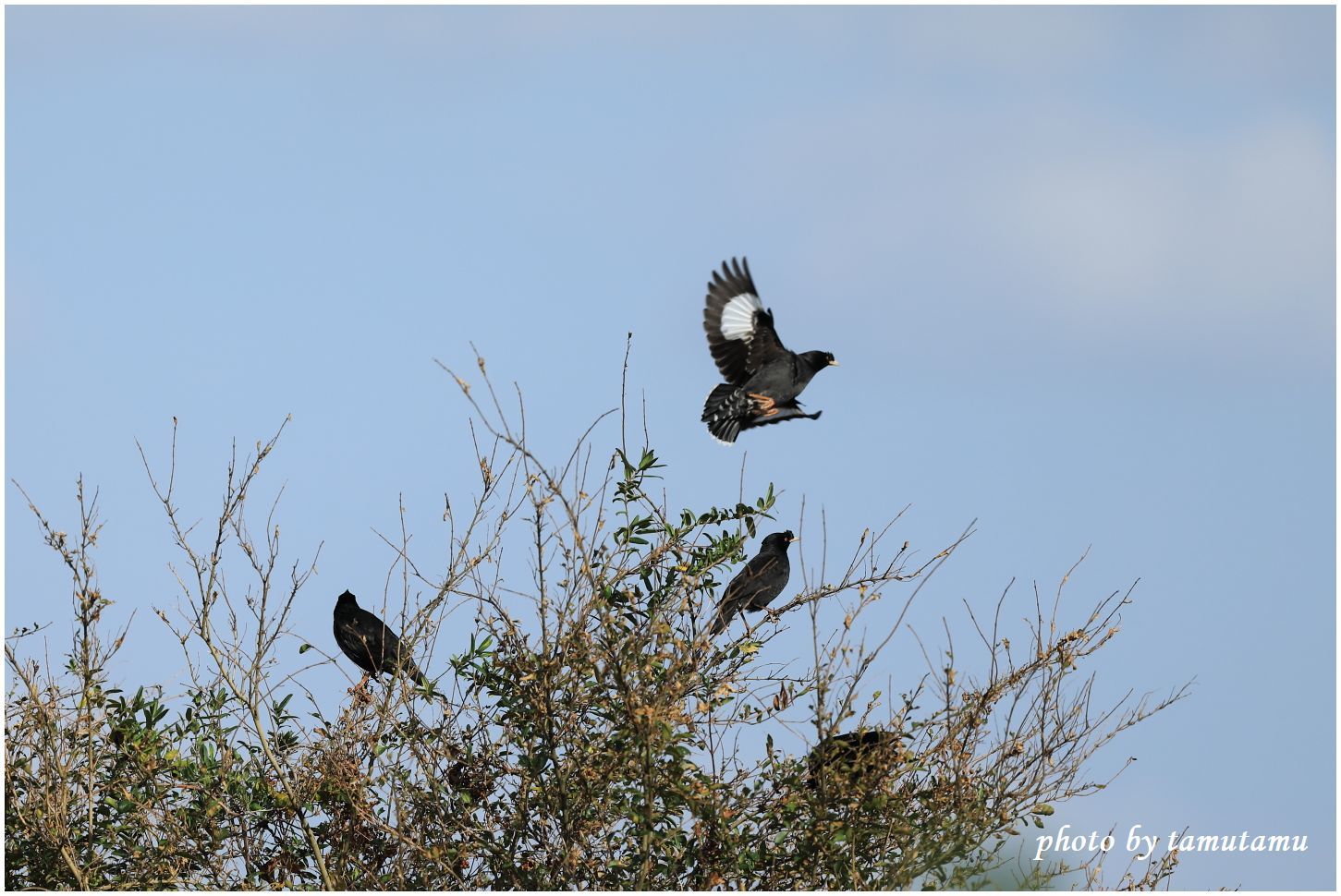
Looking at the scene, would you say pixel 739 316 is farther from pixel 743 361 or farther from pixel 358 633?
pixel 358 633

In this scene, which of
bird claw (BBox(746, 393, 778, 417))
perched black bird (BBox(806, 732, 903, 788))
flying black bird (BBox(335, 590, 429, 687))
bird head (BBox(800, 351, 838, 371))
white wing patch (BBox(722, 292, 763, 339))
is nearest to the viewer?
perched black bird (BBox(806, 732, 903, 788))

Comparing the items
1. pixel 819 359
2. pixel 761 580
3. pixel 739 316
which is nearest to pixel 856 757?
pixel 761 580

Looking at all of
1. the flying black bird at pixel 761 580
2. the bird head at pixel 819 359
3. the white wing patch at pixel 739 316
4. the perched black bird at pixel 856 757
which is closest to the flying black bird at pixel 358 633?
the flying black bird at pixel 761 580

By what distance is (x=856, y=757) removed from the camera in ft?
21.0

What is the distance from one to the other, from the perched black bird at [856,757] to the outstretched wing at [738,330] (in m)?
4.76

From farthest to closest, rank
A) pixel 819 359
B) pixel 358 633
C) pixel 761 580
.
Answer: pixel 819 359
pixel 358 633
pixel 761 580

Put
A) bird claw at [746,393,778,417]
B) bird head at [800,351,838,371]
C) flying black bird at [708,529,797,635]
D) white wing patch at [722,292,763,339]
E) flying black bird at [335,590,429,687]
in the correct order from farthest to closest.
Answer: bird head at [800,351,838,371], white wing patch at [722,292,763,339], bird claw at [746,393,778,417], flying black bird at [335,590,429,687], flying black bird at [708,529,797,635]

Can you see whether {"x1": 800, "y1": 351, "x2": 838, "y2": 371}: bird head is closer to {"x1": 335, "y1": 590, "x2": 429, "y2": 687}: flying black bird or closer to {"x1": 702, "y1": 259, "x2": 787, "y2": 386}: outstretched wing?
{"x1": 702, "y1": 259, "x2": 787, "y2": 386}: outstretched wing

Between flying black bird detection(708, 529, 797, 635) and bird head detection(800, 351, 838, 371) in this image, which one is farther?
bird head detection(800, 351, 838, 371)

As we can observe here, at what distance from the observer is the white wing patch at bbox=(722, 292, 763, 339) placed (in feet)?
36.0

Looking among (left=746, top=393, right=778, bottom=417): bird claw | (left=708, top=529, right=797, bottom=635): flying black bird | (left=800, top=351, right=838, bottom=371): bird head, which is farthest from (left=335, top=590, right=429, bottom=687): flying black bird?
(left=800, top=351, right=838, bottom=371): bird head

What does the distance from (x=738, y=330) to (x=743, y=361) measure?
221mm

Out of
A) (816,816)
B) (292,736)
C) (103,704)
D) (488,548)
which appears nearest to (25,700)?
(103,704)

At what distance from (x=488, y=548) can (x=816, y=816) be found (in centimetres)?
186
